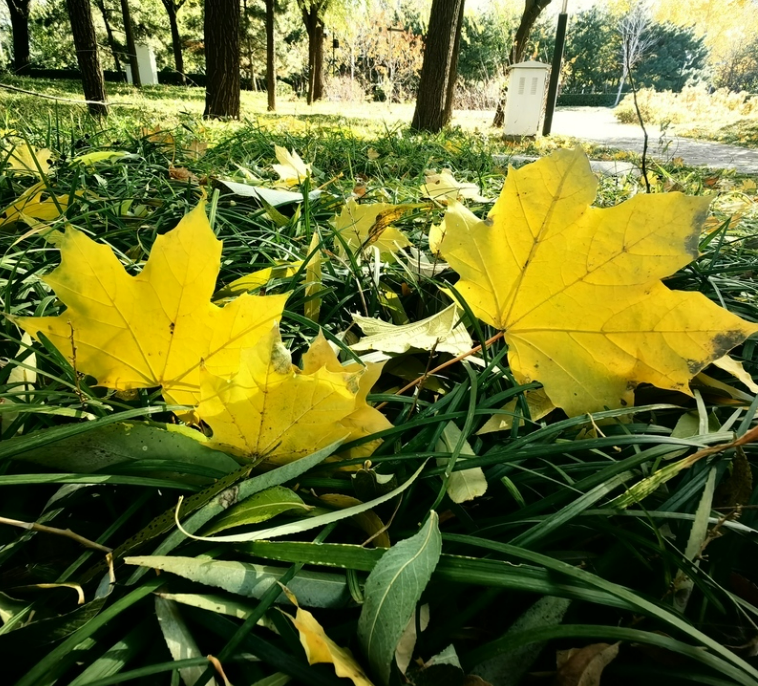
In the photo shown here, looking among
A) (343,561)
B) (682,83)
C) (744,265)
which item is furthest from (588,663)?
(682,83)

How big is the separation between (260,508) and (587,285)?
1.17ft

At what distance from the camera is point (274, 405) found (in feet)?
1.27

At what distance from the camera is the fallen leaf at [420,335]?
1.78ft

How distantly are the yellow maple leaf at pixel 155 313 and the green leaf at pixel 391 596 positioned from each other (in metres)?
0.22

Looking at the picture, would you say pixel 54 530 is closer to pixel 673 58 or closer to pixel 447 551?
pixel 447 551

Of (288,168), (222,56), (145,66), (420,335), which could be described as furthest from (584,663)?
(145,66)

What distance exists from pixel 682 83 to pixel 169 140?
33.1 metres

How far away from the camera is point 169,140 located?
6.24 feet

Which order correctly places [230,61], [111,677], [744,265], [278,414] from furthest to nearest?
[230,61] < [744,265] < [278,414] < [111,677]

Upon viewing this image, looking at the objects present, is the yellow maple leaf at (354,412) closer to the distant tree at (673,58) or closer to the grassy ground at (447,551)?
the grassy ground at (447,551)

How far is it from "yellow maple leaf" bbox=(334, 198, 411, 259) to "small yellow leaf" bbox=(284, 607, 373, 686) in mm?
579

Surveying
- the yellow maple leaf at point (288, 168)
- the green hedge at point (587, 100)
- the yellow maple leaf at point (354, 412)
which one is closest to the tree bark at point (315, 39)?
the green hedge at point (587, 100)

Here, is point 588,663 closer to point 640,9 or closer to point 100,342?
point 100,342

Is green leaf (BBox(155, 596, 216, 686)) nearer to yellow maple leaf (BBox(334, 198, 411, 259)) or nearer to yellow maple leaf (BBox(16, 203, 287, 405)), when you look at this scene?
yellow maple leaf (BBox(16, 203, 287, 405))
